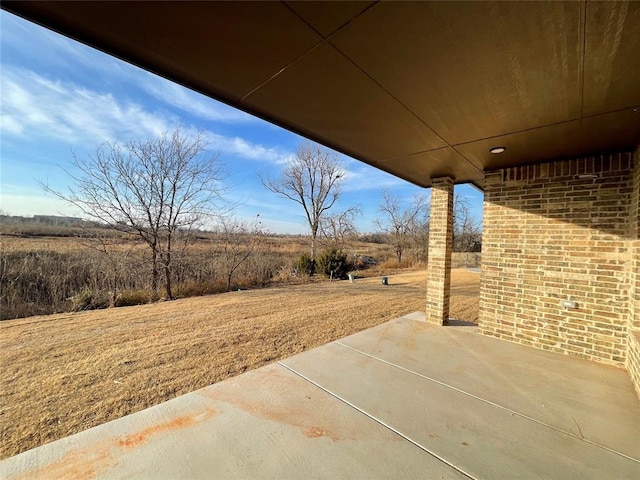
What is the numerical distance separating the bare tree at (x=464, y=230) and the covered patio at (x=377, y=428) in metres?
19.0

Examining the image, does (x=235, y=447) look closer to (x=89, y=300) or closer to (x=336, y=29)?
(x=336, y=29)

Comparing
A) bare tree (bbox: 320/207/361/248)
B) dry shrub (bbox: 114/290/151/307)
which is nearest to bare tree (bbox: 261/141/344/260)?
bare tree (bbox: 320/207/361/248)

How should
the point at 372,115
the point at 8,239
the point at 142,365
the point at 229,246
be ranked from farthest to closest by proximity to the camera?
the point at 229,246 → the point at 8,239 → the point at 142,365 → the point at 372,115

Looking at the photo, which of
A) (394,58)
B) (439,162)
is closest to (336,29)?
(394,58)

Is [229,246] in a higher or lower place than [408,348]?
higher

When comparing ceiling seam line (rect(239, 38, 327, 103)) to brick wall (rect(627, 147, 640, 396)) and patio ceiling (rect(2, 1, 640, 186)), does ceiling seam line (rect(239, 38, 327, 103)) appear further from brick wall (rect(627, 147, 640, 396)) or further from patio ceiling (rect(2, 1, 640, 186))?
brick wall (rect(627, 147, 640, 396))

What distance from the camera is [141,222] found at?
311 inches

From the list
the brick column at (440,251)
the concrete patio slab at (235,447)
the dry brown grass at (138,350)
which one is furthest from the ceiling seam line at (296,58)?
the brick column at (440,251)

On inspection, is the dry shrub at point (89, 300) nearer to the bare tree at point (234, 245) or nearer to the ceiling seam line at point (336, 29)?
the bare tree at point (234, 245)

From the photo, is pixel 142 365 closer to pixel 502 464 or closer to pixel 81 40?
pixel 81 40

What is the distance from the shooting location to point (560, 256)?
336 centimetres

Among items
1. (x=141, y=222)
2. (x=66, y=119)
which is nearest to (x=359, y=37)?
(x=66, y=119)

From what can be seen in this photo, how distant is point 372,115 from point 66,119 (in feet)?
22.4

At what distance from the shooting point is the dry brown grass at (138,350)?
7.70ft
